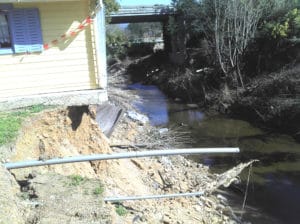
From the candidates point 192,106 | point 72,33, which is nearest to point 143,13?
point 192,106

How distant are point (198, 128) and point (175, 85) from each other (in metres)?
8.96

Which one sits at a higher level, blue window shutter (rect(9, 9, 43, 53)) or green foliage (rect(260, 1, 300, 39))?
blue window shutter (rect(9, 9, 43, 53))

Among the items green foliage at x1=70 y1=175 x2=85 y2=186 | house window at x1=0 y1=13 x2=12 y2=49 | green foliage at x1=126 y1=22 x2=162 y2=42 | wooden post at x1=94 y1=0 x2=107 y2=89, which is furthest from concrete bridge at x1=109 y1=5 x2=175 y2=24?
green foliage at x1=70 y1=175 x2=85 y2=186

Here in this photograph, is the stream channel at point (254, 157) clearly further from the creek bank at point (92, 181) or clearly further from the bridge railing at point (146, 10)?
the bridge railing at point (146, 10)

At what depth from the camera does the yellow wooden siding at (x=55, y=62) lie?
9.48 meters

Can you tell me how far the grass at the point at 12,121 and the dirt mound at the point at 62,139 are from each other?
0.16 metres

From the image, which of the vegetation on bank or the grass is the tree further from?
the grass

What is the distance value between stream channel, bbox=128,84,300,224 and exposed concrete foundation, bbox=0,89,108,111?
5688 mm

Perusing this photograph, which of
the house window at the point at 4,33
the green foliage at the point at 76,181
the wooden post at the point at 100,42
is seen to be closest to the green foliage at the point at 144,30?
the wooden post at the point at 100,42

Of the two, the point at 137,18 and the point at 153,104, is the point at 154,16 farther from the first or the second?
the point at 153,104

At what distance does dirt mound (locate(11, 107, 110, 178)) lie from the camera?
8.68m

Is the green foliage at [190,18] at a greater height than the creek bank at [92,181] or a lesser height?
greater

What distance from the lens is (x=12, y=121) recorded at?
8.70 m

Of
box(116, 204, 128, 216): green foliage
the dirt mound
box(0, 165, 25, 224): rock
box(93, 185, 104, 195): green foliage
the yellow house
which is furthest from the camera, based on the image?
the yellow house
